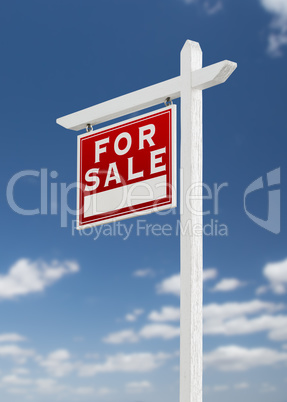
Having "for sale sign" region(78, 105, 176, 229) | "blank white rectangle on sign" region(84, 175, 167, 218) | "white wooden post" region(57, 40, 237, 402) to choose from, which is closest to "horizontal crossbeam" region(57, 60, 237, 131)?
"white wooden post" region(57, 40, 237, 402)

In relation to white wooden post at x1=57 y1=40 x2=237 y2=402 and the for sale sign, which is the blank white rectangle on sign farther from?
white wooden post at x1=57 y1=40 x2=237 y2=402

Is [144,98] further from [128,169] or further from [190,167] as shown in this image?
[190,167]

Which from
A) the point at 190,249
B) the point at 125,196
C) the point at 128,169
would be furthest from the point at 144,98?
Answer: the point at 190,249

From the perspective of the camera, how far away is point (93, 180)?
14.6ft

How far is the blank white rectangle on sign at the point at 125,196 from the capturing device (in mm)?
4016

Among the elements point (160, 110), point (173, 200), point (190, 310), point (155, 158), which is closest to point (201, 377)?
point (190, 310)

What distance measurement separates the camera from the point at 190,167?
3885mm

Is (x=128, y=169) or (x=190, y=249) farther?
(x=128, y=169)

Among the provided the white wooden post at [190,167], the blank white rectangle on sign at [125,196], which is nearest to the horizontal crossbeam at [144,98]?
the white wooden post at [190,167]

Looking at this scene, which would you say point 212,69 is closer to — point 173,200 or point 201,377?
point 173,200

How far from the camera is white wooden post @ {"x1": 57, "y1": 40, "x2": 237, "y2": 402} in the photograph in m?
3.67

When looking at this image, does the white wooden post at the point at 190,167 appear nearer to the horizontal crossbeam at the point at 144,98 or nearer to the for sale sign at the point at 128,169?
the horizontal crossbeam at the point at 144,98

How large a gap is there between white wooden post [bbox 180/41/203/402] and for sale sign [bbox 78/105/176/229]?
11 centimetres

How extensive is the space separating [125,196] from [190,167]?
1.76ft
